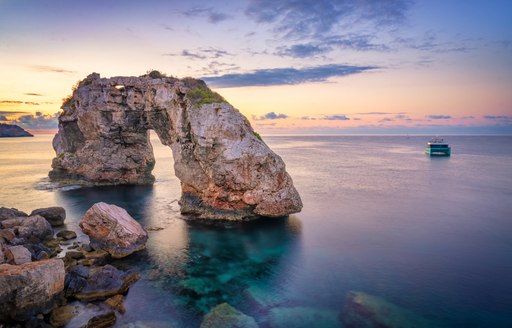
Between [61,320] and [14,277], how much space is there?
2910 millimetres

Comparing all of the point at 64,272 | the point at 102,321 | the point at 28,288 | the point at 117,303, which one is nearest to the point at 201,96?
the point at 64,272

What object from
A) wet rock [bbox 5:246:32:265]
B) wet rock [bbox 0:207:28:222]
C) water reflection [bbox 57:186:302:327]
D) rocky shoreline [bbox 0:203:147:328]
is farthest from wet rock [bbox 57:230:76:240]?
wet rock [bbox 5:246:32:265]

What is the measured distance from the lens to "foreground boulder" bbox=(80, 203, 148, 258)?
23.7 m

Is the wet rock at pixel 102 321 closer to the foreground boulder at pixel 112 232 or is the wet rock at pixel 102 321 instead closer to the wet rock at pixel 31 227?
the foreground boulder at pixel 112 232

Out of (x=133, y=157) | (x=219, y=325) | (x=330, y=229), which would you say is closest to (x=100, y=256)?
(x=219, y=325)

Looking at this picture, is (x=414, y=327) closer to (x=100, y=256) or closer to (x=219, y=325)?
(x=219, y=325)

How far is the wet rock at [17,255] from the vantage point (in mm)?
18719

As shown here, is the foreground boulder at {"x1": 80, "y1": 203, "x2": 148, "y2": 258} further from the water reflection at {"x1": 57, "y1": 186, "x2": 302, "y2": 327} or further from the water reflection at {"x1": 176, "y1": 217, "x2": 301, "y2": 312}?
the water reflection at {"x1": 176, "y1": 217, "x2": 301, "y2": 312}

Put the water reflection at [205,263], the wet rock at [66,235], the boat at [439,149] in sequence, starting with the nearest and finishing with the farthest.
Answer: the water reflection at [205,263] → the wet rock at [66,235] → the boat at [439,149]

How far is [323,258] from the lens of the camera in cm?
2400

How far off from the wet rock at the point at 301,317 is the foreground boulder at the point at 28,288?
10724mm

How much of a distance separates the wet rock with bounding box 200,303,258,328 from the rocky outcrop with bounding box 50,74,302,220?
14.2m

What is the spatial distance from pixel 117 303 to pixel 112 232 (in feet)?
25.8

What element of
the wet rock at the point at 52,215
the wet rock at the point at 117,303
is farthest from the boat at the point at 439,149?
the wet rock at the point at 117,303
